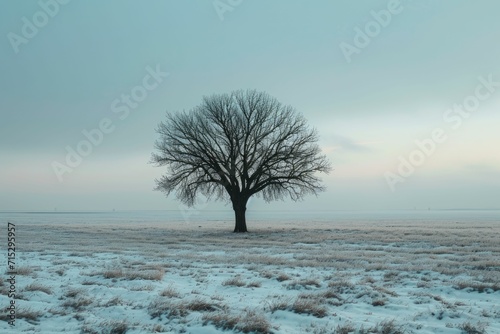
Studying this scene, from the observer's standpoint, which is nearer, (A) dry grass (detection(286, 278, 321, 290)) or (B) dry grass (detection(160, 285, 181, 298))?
(B) dry grass (detection(160, 285, 181, 298))

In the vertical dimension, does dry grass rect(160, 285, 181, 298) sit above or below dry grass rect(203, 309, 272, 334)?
above

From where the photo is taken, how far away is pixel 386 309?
924 cm

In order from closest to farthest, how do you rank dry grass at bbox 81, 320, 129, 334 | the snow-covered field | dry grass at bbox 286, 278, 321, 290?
dry grass at bbox 81, 320, 129, 334 → the snow-covered field → dry grass at bbox 286, 278, 321, 290

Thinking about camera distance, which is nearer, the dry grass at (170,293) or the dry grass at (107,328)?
the dry grass at (107,328)

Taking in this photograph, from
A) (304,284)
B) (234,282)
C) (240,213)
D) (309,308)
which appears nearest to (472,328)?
(309,308)

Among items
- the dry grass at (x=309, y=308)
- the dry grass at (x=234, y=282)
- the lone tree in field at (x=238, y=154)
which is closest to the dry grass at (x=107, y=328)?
the dry grass at (x=309, y=308)

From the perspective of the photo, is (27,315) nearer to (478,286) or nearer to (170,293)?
(170,293)

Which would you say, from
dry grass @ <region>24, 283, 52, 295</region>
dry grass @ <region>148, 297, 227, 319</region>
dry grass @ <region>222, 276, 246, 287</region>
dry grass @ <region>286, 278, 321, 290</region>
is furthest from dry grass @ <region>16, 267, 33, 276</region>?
dry grass @ <region>286, 278, 321, 290</region>

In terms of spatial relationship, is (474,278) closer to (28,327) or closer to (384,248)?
(384,248)

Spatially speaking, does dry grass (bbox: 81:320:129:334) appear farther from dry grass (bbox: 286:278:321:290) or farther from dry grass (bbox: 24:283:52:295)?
dry grass (bbox: 286:278:321:290)

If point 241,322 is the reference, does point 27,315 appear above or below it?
above

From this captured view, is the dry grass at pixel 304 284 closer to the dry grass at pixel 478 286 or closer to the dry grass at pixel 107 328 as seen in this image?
the dry grass at pixel 478 286

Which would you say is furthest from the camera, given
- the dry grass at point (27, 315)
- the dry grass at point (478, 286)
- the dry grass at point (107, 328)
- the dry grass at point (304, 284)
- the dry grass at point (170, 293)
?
the dry grass at point (304, 284)

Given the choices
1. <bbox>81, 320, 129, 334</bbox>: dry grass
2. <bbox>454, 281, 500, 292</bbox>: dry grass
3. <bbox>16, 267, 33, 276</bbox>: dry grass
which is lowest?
<bbox>454, 281, 500, 292</bbox>: dry grass
